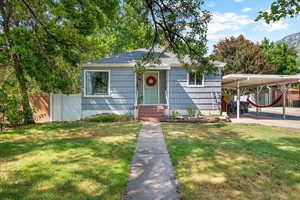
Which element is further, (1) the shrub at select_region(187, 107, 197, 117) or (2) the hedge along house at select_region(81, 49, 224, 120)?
(2) the hedge along house at select_region(81, 49, 224, 120)

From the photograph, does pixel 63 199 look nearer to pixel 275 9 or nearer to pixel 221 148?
pixel 221 148

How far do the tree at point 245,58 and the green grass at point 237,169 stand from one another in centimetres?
1925

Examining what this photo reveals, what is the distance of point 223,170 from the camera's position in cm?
353

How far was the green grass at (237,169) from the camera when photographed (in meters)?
2.73

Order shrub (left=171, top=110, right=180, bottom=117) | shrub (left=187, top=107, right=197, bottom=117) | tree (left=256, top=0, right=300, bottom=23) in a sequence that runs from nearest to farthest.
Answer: tree (left=256, top=0, right=300, bottom=23) < shrub (left=187, top=107, right=197, bottom=117) < shrub (left=171, top=110, right=180, bottom=117)

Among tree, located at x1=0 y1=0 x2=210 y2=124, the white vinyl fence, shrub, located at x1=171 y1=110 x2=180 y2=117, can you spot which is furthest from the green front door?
the white vinyl fence

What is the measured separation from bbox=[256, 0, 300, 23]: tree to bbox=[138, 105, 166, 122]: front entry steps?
6.87 metres

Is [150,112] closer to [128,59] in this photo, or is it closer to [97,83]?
[128,59]

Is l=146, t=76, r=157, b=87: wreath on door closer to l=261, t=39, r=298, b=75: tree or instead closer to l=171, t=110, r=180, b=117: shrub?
l=171, t=110, r=180, b=117: shrub

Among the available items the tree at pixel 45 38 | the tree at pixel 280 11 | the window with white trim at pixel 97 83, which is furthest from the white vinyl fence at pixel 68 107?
the tree at pixel 280 11

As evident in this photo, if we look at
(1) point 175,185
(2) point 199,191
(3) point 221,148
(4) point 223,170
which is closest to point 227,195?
(2) point 199,191

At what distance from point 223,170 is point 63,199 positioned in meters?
2.50

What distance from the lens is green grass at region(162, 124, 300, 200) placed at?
8.95 feet

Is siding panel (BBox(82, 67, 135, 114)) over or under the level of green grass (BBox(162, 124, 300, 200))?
over
